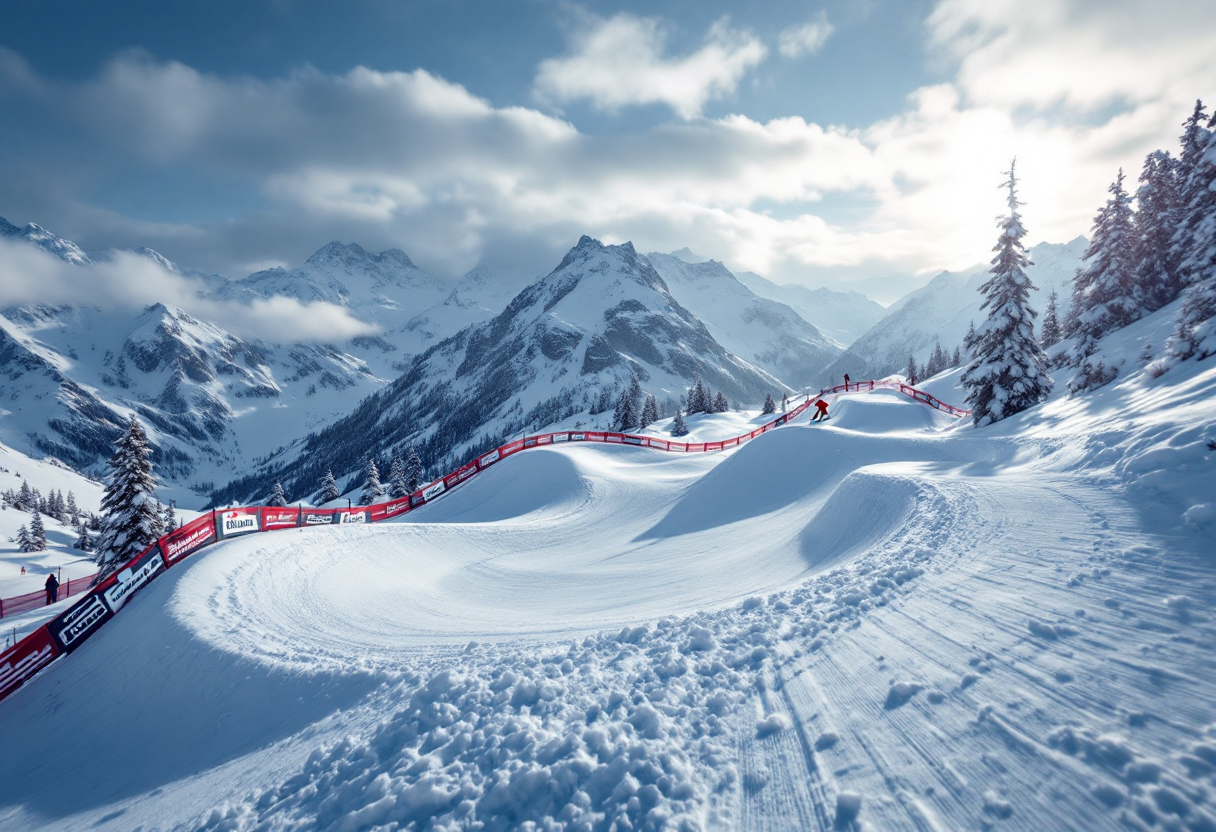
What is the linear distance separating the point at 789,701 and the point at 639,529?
13732 millimetres

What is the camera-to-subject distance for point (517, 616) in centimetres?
1009

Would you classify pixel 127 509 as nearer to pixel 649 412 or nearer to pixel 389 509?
pixel 389 509

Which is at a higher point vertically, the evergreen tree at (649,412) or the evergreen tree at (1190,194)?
the evergreen tree at (1190,194)

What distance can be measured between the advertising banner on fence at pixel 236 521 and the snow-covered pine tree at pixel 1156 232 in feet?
151

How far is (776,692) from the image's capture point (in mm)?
4805

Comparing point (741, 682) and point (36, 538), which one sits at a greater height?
point (741, 682)

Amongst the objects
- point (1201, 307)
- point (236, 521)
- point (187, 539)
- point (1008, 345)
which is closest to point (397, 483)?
point (236, 521)

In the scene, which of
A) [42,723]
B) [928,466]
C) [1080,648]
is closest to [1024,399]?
[928,466]

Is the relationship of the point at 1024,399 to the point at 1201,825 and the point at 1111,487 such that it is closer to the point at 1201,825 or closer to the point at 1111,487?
the point at 1111,487

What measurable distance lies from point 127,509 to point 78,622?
15.1m

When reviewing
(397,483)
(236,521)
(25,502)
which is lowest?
(397,483)

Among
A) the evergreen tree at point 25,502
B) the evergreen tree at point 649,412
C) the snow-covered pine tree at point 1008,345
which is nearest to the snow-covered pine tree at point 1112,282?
the snow-covered pine tree at point 1008,345

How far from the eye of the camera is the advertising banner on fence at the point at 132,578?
42.8 ft

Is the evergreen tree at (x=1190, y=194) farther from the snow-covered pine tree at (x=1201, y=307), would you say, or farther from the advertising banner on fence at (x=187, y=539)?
the advertising banner on fence at (x=187, y=539)
